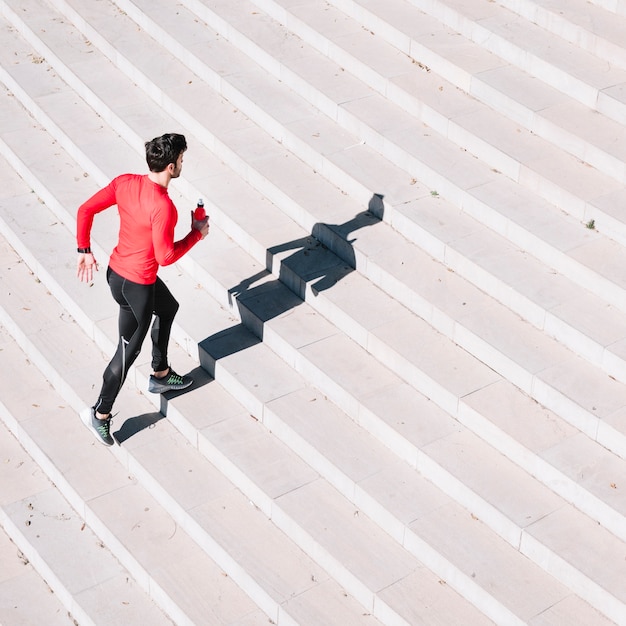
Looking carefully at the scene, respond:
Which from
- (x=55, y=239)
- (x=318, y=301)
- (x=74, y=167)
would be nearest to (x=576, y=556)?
(x=318, y=301)

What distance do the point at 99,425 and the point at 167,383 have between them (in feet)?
1.84

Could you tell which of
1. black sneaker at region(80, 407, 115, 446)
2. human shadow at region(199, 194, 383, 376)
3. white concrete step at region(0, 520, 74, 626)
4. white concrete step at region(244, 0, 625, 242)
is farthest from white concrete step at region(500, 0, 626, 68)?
white concrete step at region(0, 520, 74, 626)

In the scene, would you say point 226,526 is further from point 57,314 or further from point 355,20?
point 355,20

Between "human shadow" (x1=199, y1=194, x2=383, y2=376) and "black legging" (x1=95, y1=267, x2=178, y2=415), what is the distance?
1.81 ft

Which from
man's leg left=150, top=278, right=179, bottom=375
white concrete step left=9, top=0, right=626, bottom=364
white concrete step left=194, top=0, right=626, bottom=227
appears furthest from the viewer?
white concrete step left=194, top=0, right=626, bottom=227

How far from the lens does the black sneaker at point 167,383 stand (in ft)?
25.4

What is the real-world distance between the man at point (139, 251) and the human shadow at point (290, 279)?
0.68 meters

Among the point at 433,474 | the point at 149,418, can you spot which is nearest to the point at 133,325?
the point at 149,418

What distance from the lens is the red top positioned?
6.69m

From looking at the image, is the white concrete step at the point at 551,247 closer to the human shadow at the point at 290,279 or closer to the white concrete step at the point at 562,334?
the white concrete step at the point at 562,334

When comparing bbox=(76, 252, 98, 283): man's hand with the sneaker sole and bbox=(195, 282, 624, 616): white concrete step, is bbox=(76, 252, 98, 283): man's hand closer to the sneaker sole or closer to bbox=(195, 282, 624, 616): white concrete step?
the sneaker sole

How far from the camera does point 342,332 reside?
798 centimetres

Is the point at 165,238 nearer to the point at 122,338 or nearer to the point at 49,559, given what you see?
the point at 122,338

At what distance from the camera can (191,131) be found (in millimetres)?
9859
